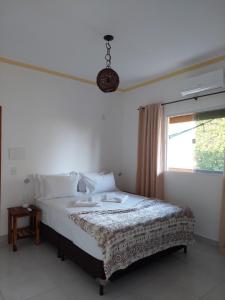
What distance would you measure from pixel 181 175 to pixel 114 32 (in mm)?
2279

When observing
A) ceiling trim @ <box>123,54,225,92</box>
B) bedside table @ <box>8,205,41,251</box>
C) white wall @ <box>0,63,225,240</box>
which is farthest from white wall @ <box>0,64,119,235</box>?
ceiling trim @ <box>123,54,225,92</box>

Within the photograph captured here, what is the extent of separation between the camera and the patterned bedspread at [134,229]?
2.08m

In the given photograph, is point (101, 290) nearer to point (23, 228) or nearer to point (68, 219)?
point (68, 219)

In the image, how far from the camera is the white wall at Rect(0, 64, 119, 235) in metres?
3.23

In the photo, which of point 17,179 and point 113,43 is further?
point 17,179

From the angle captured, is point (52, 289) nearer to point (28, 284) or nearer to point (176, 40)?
point (28, 284)

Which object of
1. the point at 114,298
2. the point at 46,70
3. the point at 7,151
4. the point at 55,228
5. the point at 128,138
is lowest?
the point at 114,298

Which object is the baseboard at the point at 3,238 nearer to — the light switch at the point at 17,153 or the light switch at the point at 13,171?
the light switch at the point at 13,171

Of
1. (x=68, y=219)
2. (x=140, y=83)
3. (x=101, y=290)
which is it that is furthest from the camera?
(x=140, y=83)

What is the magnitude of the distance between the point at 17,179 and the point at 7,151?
1.44ft

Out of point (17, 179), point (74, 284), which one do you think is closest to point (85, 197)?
point (17, 179)

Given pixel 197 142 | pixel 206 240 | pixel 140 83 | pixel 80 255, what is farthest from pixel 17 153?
pixel 206 240

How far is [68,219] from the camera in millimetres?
2570

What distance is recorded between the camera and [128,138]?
4473 millimetres
